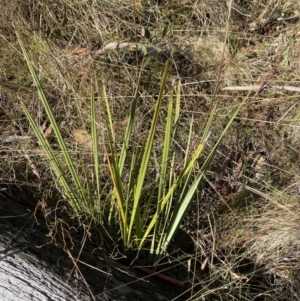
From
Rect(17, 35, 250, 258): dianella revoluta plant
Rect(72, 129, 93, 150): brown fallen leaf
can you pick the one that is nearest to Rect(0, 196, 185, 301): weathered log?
Rect(17, 35, 250, 258): dianella revoluta plant

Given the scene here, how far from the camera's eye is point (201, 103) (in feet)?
5.97

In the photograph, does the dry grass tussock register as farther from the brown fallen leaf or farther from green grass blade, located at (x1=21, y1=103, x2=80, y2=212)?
green grass blade, located at (x1=21, y1=103, x2=80, y2=212)

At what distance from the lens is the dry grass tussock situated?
163 cm

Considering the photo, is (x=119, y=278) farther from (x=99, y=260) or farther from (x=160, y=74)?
(x=160, y=74)

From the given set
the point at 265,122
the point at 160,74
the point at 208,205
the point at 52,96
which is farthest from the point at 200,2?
the point at 208,205

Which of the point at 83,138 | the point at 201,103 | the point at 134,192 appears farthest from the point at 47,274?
the point at 201,103

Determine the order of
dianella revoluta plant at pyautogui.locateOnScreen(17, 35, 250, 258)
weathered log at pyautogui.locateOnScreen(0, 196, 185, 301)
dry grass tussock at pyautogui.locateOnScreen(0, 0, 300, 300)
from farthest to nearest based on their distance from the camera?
dry grass tussock at pyautogui.locateOnScreen(0, 0, 300, 300)
dianella revoluta plant at pyautogui.locateOnScreen(17, 35, 250, 258)
weathered log at pyautogui.locateOnScreen(0, 196, 185, 301)

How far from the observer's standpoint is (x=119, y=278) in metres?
1.37

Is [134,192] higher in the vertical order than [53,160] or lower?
lower

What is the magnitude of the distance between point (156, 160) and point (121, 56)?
45cm

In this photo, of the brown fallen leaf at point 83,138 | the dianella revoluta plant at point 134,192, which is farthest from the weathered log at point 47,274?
the brown fallen leaf at point 83,138

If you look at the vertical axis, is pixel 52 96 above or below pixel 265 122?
above

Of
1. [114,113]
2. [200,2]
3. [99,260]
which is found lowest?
[99,260]

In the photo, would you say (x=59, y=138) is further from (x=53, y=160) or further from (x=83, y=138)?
(x=83, y=138)
